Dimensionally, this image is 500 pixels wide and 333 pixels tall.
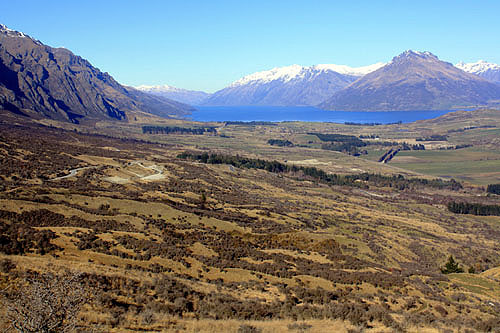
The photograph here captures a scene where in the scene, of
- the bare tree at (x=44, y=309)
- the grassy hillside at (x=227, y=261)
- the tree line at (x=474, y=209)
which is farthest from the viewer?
the tree line at (x=474, y=209)

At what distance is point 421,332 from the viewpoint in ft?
75.3

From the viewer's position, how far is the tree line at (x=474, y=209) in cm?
10994

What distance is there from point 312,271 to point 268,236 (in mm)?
13246

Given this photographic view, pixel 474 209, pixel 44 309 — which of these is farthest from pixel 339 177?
pixel 44 309

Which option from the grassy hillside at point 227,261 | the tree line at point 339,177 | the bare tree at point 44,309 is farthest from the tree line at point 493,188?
the bare tree at point 44,309

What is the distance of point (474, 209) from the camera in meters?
111

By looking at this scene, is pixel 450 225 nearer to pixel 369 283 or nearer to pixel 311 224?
pixel 311 224

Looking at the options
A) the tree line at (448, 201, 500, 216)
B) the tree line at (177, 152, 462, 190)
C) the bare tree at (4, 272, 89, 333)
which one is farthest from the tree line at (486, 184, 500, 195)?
the bare tree at (4, 272, 89, 333)

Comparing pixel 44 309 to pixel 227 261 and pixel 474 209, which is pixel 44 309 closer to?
pixel 227 261

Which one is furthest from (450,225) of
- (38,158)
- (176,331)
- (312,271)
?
(38,158)

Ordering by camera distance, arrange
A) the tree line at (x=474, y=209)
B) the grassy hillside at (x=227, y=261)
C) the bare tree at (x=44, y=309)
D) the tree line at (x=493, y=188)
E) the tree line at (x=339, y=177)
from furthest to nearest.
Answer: the tree line at (x=339, y=177)
the tree line at (x=493, y=188)
the tree line at (x=474, y=209)
the grassy hillside at (x=227, y=261)
the bare tree at (x=44, y=309)

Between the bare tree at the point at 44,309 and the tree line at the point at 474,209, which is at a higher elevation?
the bare tree at the point at 44,309

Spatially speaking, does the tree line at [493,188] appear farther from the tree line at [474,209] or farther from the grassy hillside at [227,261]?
the grassy hillside at [227,261]

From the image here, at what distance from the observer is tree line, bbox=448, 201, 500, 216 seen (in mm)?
109938
